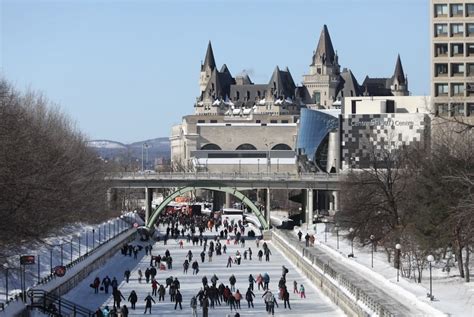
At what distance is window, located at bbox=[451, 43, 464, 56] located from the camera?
279 feet

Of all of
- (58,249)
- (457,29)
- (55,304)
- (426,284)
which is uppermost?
(457,29)

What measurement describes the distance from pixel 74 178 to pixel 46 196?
97.2ft

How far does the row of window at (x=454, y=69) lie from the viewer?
278 ft

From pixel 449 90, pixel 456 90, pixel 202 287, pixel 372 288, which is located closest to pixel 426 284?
pixel 372 288

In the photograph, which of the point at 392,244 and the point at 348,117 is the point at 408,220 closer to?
the point at 392,244

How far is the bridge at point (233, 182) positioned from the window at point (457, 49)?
18.5 metres

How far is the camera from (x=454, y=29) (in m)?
85.2

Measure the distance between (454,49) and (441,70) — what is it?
164cm

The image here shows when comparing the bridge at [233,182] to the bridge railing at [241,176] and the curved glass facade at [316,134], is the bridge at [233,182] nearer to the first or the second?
the bridge railing at [241,176]

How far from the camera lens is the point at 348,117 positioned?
383 feet

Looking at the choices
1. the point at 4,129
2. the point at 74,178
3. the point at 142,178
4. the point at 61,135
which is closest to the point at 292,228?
the point at 142,178

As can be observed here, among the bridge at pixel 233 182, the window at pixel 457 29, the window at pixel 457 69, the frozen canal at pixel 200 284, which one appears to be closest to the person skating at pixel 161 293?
the frozen canal at pixel 200 284

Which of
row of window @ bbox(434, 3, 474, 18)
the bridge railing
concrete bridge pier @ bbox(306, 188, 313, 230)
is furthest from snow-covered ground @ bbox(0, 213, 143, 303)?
row of window @ bbox(434, 3, 474, 18)

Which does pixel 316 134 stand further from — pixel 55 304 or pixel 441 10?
pixel 55 304
